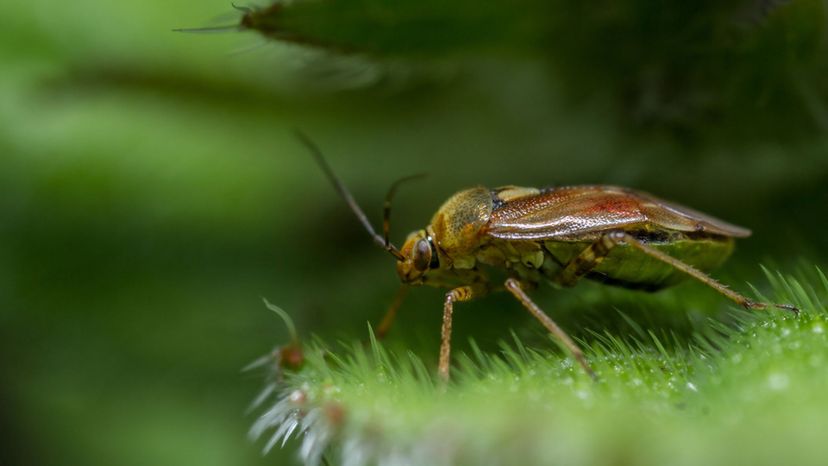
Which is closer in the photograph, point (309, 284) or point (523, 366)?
point (523, 366)

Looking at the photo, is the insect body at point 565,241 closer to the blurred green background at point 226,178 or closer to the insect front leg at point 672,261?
the insect front leg at point 672,261

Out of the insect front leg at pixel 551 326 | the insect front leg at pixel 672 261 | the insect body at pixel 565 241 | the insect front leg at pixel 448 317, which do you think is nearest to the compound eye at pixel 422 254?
the insect body at pixel 565 241

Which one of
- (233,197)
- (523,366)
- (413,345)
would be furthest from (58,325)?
(523,366)

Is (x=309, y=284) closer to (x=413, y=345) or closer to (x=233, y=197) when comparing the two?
(x=233, y=197)

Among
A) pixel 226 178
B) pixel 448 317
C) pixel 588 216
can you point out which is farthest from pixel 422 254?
pixel 226 178

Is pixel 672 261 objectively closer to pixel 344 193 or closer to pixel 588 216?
pixel 588 216

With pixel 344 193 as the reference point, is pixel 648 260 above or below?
below

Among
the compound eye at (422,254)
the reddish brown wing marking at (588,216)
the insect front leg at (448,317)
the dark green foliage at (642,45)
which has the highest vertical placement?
the dark green foliage at (642,45)
